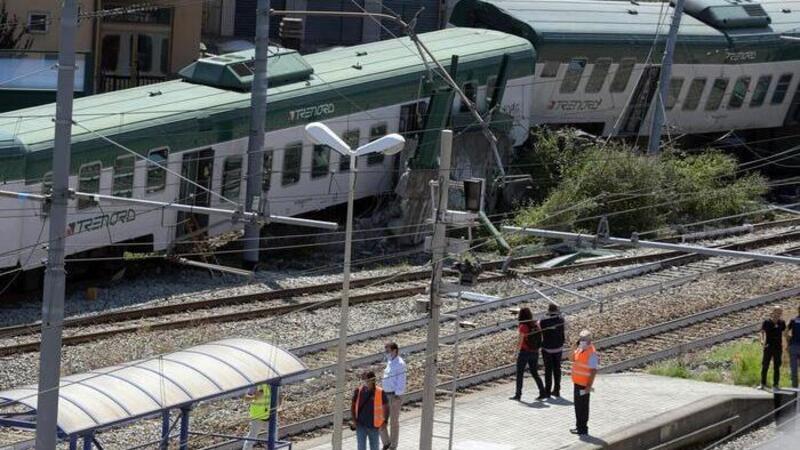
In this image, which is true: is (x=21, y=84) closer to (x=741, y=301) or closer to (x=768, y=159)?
(x=741, y=301)

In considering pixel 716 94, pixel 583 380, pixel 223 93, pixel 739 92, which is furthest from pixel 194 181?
pixel 739 92

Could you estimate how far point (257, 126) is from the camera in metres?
29.3

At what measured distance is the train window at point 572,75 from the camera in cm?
3778

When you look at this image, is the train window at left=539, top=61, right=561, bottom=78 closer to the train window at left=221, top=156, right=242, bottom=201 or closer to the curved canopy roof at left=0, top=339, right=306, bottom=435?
the train window at left=221, top=156, right=242, bottom=201

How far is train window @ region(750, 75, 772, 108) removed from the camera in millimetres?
42094

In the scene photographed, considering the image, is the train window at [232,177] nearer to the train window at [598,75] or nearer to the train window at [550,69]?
the train window at [550,69]

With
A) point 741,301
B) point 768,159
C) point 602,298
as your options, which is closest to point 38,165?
point 602,298

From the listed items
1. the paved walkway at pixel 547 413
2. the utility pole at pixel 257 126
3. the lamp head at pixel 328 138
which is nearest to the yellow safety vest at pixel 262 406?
the paved walkway at pixel 547 413

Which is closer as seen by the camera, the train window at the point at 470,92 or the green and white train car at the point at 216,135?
the green and white train car at the point at 216,135

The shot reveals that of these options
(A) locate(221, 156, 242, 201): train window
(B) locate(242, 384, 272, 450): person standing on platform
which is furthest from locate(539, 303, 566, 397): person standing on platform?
(A) locate(221, 156, 242, 201): train window

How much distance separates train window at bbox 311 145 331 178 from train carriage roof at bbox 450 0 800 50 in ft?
24.3

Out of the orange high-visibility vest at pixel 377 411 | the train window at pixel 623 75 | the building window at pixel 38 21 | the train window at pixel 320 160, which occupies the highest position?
the train window at pixel 623 75

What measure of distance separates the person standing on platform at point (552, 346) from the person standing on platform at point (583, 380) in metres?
1.21

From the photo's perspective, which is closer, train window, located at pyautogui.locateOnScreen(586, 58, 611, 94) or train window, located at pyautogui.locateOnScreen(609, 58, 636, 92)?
train window, located at pyautogui.locateOnScreen(586, 58, 611, 94)
